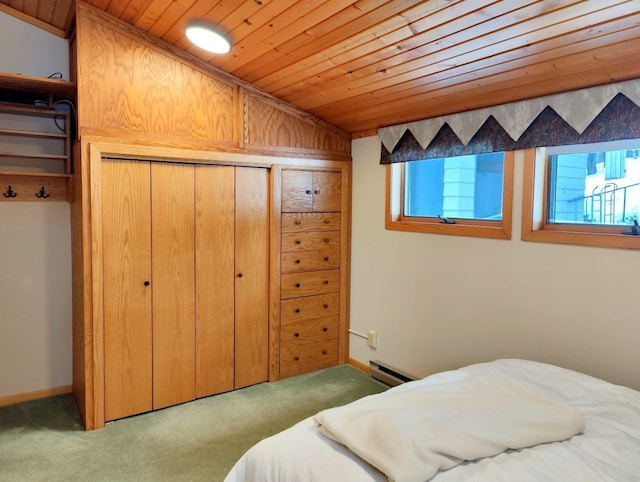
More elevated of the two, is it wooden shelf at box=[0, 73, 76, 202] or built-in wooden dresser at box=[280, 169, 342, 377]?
wooden shelf at box=[0, 73, 76, 202]

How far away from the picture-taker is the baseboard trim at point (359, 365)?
11.4 feet

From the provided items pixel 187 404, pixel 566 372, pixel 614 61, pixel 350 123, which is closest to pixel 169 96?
pixel 350 123

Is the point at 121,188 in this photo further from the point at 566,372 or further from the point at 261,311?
the point at 566,372

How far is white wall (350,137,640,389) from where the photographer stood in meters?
2.06

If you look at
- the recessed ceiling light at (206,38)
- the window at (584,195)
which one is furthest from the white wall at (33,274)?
the window at (584,195)

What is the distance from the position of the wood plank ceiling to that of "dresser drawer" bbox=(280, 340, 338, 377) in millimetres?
1813

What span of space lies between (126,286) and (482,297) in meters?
2.14

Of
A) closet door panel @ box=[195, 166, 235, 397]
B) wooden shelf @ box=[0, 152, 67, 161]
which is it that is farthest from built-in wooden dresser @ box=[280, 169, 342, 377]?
wooden shelf @ box=[0, 152, 67, 161]

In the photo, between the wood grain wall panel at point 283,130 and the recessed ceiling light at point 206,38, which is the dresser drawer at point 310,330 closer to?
the wood grain wall panel at point 283,130

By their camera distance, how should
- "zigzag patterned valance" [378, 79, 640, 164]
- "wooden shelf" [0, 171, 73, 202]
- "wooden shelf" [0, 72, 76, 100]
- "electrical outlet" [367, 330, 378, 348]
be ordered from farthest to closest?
"electrical outlet" [367, 330, 378, 348] < "wooden shelf" [0, 171, 73, 202] < "wooden shelf" [0, 72, 76, 100] < "zigzag patterned valance" [378, 79, 640, 164]

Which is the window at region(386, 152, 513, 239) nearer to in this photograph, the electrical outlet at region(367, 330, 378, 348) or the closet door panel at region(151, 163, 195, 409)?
the electrical outlet at region(367, 330, 378, 348)

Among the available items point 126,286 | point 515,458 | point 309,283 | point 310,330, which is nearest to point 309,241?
point 309,283

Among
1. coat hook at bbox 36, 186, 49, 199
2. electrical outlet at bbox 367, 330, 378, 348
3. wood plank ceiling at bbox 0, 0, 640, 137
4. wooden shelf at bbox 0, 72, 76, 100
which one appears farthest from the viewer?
electrical outlet at bbox 367, 330, 378, 348

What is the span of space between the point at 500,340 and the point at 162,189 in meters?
2.21
